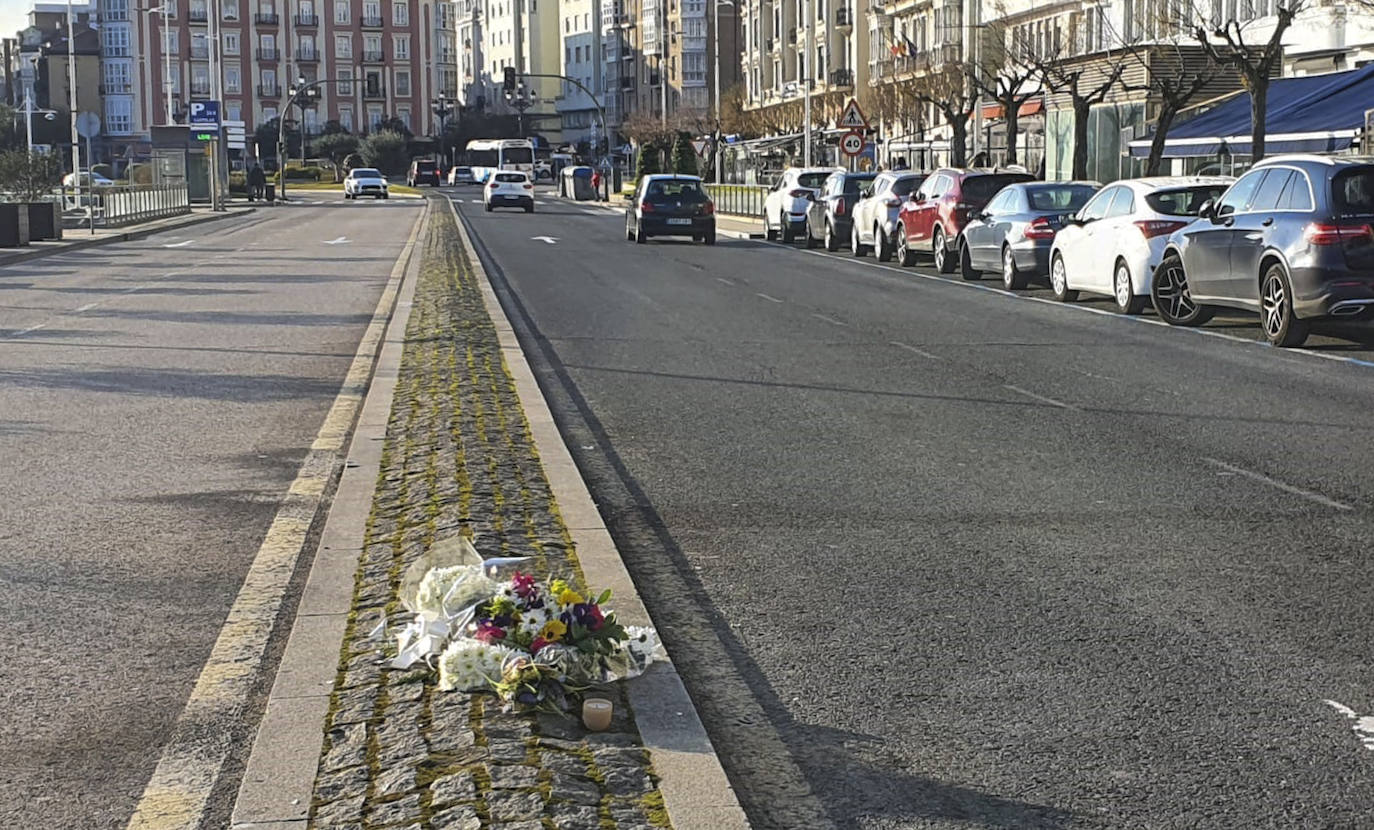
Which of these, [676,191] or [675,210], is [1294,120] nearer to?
[675,210]

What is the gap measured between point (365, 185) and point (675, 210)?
2197 inches

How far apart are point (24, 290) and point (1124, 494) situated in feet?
66.3

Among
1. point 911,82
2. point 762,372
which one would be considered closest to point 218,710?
point 762,372

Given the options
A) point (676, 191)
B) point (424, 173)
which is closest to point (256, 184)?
point (424, 173)

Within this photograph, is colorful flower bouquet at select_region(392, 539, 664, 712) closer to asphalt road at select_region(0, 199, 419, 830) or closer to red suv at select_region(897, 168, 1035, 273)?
asphalt road at select_region(0, 199, 419, 830)

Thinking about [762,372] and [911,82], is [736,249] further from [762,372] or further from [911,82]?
[911,82]

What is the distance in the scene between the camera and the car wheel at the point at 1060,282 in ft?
75.2

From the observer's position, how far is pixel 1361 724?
17.4 feet

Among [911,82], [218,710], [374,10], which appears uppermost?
[374,10]

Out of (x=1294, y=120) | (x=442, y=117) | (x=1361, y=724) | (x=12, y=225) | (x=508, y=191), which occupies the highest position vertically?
(x=442, y=117)

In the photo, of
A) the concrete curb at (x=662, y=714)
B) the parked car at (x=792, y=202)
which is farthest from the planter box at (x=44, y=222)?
the concrete curb at (x=662, y=714)

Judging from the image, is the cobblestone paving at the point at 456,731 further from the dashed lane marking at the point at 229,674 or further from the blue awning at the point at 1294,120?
the blue awning at the point at 1294,120

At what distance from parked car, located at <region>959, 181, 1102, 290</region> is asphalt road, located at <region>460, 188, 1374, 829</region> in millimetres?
8385

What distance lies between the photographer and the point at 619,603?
6508 mm
